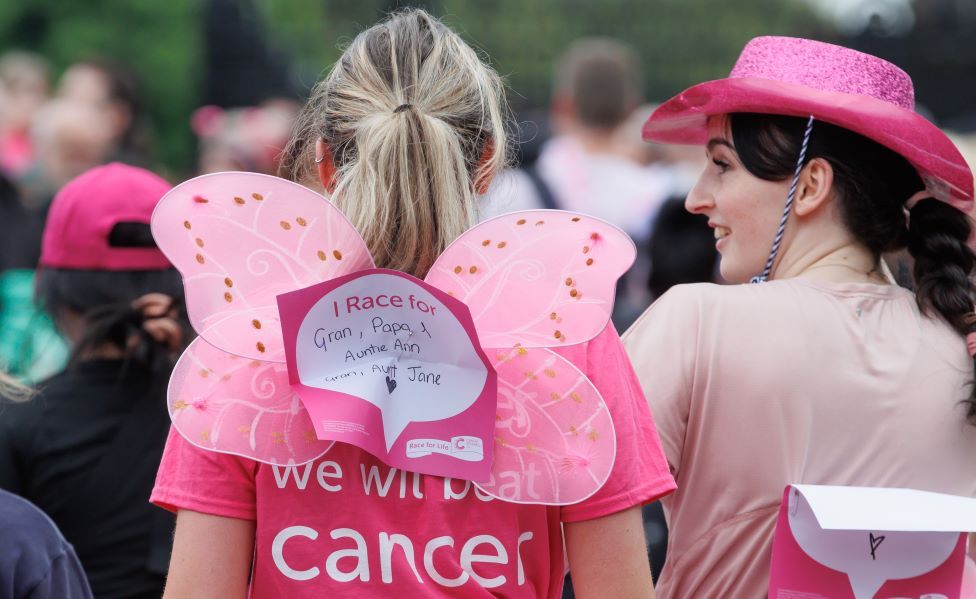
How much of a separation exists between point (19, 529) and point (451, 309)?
766 mm

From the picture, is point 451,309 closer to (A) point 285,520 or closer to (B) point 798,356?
(A) point 285,520

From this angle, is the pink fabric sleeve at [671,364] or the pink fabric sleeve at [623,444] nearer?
the pink fabric sleeve at [623,444]

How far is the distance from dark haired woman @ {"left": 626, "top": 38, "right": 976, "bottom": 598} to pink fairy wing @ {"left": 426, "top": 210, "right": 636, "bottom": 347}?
428 mm

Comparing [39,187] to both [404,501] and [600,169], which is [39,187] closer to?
[600,169]

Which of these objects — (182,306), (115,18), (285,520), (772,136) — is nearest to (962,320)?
(772,136)

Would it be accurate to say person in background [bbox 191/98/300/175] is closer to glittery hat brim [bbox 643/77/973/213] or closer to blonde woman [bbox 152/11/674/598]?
glittery hat brim [bbox 643/77/973/213]

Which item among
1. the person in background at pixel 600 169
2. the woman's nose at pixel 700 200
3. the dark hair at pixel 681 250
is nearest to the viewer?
the woman's nose at pixel 700 200

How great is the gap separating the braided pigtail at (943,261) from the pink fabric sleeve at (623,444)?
2.36 feet

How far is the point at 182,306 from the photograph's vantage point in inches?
120

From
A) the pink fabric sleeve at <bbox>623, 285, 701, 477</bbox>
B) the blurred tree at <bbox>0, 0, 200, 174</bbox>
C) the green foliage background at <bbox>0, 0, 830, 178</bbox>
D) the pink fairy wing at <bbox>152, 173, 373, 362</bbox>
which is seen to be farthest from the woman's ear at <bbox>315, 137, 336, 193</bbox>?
the blurred tree at <bbox>0, 0, 200, 174</bbox>

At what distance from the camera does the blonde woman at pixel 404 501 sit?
166cm

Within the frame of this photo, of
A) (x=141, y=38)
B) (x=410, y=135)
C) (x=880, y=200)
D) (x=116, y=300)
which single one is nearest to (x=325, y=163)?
(x=410, y=135)

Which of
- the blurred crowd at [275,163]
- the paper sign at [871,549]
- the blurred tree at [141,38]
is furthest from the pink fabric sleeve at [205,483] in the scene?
the blurred tree at [141,38]

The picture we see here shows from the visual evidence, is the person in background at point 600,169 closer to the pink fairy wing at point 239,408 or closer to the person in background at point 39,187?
the person in background at point 39,187
